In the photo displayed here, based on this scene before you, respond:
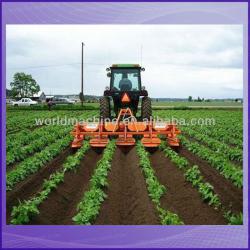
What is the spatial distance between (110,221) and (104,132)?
11.4 ft

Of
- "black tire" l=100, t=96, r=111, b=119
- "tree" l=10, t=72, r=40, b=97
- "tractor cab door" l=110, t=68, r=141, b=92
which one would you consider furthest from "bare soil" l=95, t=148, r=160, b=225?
"tree" l=10, t=72, r=40, b=97

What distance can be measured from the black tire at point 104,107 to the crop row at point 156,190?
1.15 metres

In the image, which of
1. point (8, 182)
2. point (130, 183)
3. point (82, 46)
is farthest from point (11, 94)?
point (130, 183)

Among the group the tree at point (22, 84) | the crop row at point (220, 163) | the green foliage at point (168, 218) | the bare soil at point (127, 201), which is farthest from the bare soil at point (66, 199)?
the crop row at point (220, 163)

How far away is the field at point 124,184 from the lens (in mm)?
7086

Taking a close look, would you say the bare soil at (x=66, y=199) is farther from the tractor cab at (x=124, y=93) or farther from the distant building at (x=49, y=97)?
the tractor cab at (x=124, y=93)

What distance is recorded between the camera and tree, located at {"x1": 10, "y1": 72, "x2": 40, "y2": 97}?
281 inches

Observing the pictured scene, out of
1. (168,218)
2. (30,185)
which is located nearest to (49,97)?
(30,185)

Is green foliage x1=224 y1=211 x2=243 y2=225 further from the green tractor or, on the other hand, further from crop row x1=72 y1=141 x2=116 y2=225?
the green tractor

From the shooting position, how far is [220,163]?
32.2ft

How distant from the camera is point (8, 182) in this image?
8203mm

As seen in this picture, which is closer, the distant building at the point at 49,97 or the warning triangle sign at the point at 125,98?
the distant building at the point at 49,97

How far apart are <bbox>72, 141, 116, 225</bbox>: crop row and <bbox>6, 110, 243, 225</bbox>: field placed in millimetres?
13

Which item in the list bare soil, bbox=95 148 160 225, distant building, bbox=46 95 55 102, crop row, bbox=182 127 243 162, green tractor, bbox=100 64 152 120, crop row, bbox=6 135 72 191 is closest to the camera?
bare soil, bbox=95 148 160 225
